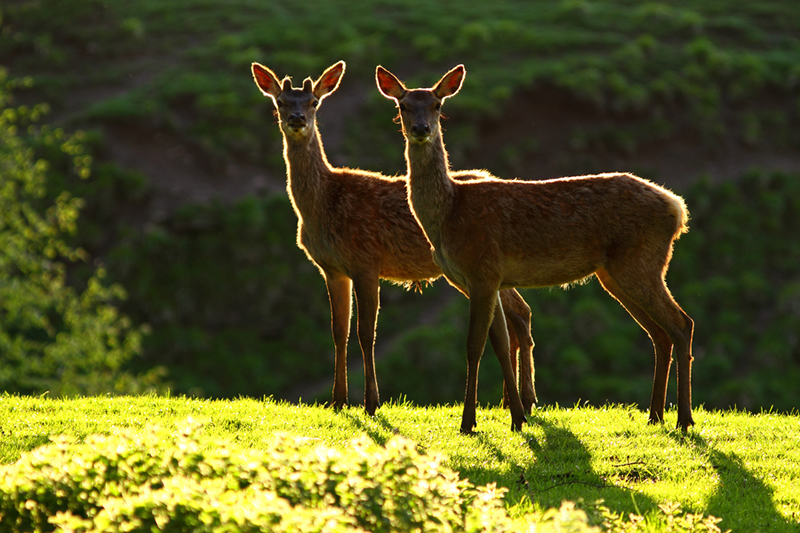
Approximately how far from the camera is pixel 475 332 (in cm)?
803

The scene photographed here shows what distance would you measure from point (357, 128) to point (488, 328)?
20133 millimetres

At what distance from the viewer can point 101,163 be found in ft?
82.5

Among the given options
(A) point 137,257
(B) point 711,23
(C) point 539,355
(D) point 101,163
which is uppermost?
(B) point 711,23

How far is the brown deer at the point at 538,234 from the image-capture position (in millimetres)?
8008

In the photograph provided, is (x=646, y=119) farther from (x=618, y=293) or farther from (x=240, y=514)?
(x=240, y=514)

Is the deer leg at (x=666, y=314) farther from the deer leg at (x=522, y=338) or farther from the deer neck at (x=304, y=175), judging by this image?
the deer neck at (x=304, y=175)

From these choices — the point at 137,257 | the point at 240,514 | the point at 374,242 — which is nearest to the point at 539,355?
the point at 137,257

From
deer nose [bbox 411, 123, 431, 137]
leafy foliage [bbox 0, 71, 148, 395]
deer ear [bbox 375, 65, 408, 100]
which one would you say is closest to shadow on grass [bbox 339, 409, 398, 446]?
deer nose [bbox 411, 123, 431, 137]

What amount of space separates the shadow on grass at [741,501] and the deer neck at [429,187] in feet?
10.4

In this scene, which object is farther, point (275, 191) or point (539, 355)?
point (275, 191)

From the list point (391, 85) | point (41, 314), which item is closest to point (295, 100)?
point (391, 85)

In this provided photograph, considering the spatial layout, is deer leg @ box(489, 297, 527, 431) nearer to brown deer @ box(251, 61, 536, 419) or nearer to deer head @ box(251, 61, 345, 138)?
brown deer @ box(251, 61, 536, 419)

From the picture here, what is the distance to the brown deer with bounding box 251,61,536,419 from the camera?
9.26 meters

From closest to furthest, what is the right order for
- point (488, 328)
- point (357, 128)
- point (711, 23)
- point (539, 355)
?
point (488, 328) → point (539, 355) → point (357, 128) → point (711, 23)
